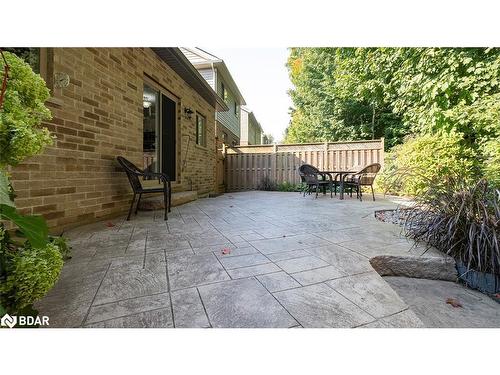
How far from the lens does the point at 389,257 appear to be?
197 centimetres

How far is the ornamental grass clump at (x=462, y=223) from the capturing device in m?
1.87

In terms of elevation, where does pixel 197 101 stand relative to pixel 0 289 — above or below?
above

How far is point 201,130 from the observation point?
7.09 meters

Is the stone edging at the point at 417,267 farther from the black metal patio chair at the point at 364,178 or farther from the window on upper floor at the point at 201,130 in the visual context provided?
the window on upper floor at the point at 201,130

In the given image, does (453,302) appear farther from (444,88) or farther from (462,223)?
(444,88)

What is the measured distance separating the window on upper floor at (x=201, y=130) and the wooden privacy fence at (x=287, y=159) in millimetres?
2155

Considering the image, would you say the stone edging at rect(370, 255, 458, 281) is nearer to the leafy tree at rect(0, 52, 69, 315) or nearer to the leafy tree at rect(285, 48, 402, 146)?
the leafy tree at rect(0, 52, 69, 315)

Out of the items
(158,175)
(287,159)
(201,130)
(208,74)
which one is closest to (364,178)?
(287,159)

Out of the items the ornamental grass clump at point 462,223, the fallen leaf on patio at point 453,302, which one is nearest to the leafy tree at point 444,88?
the ornamental grass clump at point 462,223

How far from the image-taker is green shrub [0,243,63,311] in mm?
872
